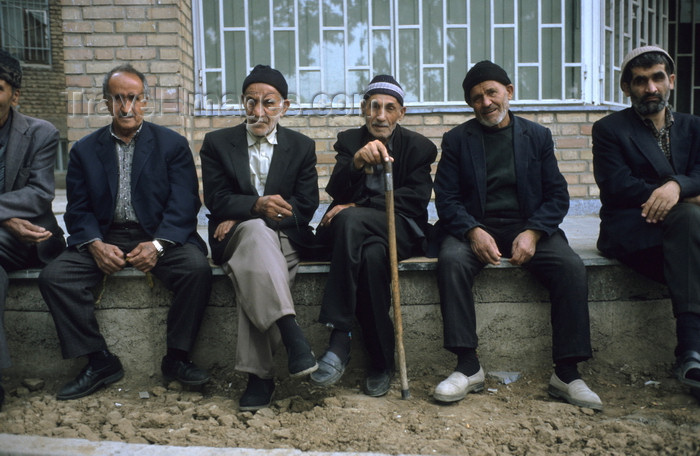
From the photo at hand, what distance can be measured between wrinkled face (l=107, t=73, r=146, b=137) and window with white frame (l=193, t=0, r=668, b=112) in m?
2.81

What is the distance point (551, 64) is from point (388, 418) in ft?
15.5

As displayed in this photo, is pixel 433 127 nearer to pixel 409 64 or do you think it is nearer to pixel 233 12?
pixel 409 64

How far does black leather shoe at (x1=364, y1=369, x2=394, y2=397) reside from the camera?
3193 mm

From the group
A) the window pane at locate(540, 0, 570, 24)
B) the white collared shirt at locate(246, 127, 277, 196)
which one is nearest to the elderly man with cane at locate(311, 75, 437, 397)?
the white collared shirt at locate(246, 127, 277, 196)

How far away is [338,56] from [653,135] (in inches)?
142

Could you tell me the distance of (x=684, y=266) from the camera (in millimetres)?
3121

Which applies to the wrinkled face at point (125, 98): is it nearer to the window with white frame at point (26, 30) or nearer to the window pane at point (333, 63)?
the window pane at point (333, 63)

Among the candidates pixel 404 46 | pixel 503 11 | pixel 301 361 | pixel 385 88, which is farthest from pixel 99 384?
pixel 503 11

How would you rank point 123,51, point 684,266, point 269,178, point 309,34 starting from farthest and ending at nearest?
point 309,34 < point 123,51 < point 269,178 < point 684,266

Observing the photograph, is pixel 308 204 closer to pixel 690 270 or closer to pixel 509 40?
pixel 690 270

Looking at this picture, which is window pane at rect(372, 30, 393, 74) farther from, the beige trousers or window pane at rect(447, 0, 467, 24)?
the beige trousers

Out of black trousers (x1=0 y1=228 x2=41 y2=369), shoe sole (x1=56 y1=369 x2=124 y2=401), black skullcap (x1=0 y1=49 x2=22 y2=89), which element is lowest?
shoe sole (x1=56 y1=369 x2=124 y2=401)

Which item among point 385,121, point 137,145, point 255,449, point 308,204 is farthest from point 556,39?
point 255,449

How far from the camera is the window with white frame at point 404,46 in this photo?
6.35 metres
